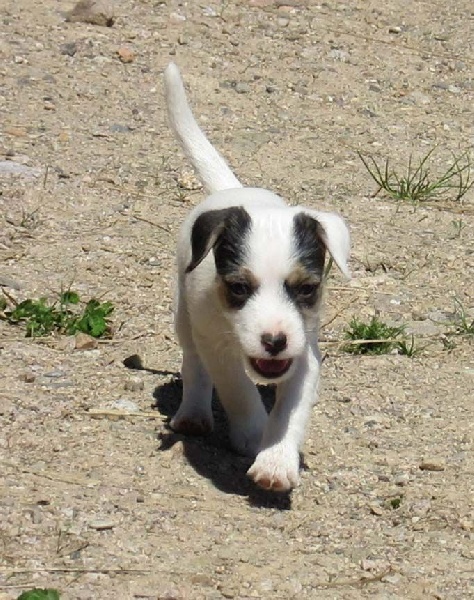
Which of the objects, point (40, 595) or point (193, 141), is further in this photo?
point (193, 141)

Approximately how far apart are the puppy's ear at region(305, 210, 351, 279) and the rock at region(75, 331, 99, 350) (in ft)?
4.88

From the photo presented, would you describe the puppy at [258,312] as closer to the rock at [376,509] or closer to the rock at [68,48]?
the rock at [376,509]

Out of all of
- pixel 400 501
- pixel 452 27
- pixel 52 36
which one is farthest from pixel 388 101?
pixel 400 501

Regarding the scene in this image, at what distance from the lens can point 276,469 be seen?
15.9ft

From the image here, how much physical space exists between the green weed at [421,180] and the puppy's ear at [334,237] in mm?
2736

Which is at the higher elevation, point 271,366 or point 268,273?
point 268,273

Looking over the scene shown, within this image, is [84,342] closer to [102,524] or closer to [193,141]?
[193,141]

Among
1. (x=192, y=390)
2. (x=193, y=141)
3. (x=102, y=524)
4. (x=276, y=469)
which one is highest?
(x=193, y=141)

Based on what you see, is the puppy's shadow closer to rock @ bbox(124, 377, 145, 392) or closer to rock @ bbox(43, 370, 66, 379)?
rock @ bbox(124, 377, 145, 392)

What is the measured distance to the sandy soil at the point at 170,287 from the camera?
180 inches

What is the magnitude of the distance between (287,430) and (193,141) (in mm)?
1618

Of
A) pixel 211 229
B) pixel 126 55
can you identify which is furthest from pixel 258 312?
pixel 126 55

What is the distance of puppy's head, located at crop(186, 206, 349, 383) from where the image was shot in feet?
15.3

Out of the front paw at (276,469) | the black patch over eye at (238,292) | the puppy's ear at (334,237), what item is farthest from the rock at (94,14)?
the front paw at (276,469)
